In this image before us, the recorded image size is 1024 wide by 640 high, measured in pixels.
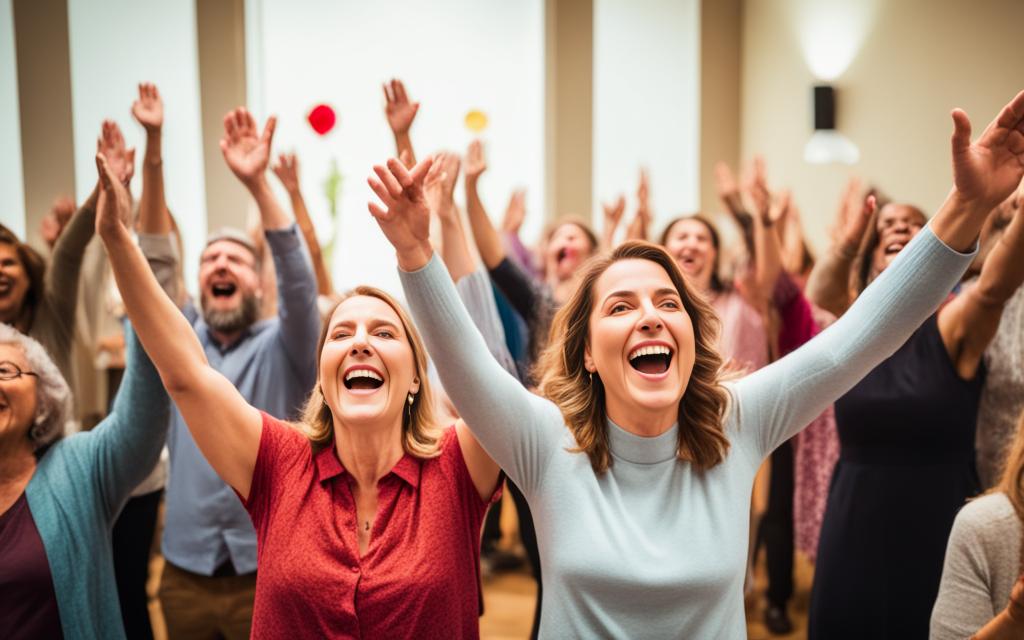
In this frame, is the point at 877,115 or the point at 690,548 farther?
the point at 877,115

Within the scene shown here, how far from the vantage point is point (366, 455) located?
1.36 m

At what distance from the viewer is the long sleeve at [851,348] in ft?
3.86

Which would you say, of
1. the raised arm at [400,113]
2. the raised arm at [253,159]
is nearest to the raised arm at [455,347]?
the raised arm at [253,159]

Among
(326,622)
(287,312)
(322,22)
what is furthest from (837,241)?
(322,22)

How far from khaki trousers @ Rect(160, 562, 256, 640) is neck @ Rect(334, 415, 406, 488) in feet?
2.44

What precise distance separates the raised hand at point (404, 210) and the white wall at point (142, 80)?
12.9 ft

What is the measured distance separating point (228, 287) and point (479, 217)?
0.69m

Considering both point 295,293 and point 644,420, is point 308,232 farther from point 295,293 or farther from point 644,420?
point 644,420

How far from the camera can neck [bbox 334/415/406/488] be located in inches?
53.2

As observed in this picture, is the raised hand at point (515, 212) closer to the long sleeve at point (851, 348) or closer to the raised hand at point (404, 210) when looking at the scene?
the long sleeve at point (851, 348)

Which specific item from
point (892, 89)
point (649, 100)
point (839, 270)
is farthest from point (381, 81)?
point (839, 270)

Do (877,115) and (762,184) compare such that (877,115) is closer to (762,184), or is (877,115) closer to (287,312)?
(762,184)

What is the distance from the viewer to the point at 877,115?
3.78 m

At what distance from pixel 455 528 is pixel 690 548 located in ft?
1.21
